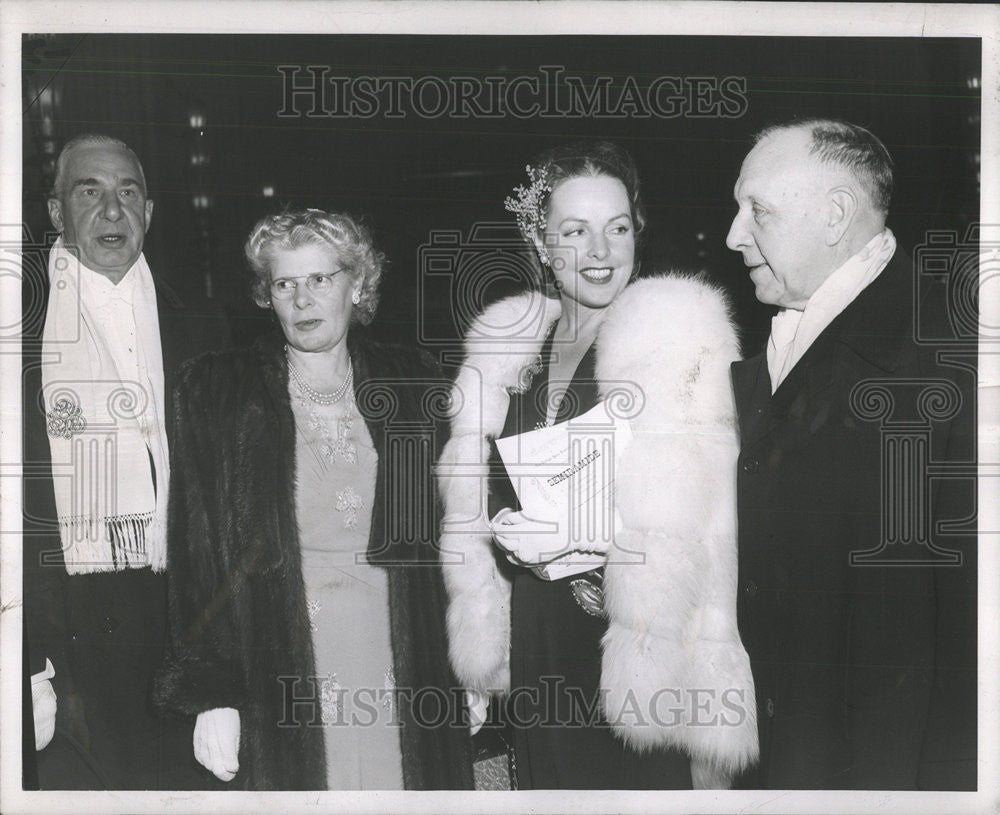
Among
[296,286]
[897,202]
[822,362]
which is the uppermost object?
[897,202]

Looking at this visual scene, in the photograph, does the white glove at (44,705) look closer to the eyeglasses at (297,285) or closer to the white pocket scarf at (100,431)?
the white pocket scarf at (100,431)

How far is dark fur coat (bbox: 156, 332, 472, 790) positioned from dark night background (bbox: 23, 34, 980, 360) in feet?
0.49

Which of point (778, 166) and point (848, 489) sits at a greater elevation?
point (778, 166)

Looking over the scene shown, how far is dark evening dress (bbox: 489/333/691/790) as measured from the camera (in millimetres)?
2246

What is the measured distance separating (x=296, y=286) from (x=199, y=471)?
488mm

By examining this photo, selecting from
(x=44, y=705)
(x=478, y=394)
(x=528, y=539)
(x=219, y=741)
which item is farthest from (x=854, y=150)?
(x=44, y=705)

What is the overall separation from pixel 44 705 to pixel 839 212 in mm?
2190

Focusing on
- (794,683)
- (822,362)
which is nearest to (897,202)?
(822,362)

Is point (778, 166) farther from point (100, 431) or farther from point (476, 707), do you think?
point (100, 431)

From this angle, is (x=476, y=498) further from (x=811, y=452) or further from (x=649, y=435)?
(x=811, y=452)

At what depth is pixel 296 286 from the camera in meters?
2.27

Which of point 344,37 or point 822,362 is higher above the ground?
point 344,37

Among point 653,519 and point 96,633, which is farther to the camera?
point 96,633

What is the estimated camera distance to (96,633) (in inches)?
90.8
